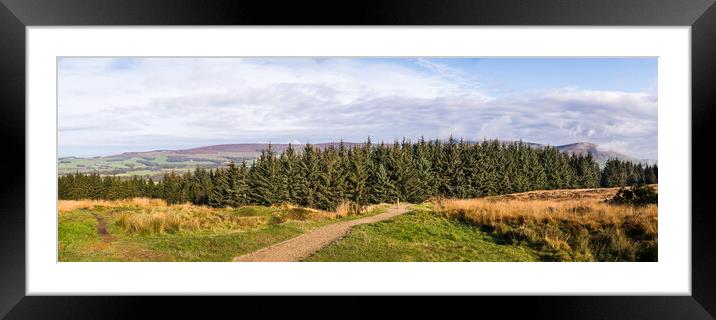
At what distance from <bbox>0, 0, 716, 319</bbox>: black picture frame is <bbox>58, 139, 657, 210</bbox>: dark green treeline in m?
1.65

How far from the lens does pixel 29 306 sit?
3.61 meters

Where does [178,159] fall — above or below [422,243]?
above

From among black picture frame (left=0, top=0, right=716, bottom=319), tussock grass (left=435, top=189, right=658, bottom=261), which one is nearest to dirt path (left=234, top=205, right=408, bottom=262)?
tussock grass (left=435, top=189, right=658, bottom=261)

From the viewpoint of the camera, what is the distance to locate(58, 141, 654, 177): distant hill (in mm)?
5055

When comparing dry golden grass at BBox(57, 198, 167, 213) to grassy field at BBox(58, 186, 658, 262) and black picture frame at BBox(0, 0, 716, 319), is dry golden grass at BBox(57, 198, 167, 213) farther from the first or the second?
black picture frame at BBox(0, 0, 716, 319)

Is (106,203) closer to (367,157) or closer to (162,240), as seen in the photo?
(162,240)

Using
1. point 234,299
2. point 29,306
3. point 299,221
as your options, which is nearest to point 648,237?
point 299,221

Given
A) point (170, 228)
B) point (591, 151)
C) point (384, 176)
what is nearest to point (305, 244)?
point (384, 176)

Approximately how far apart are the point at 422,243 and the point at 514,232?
1.00m

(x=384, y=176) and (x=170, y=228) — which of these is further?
(x=384, y=176)

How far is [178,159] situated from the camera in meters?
5.16
